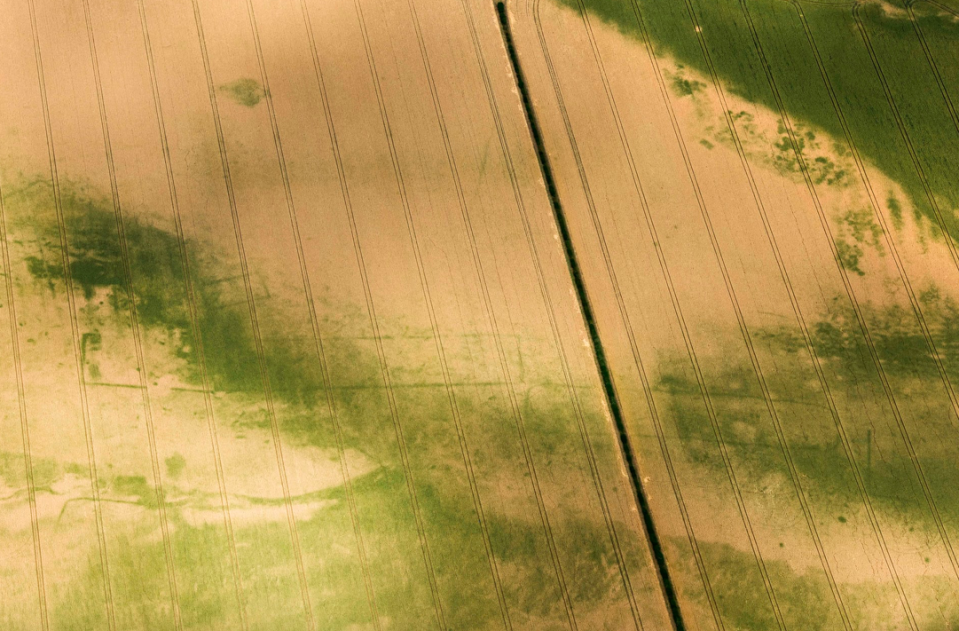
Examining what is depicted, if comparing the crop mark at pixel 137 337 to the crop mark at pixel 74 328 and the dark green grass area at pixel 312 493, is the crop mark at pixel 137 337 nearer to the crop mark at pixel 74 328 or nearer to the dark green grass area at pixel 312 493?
the dark green grass area at pixel 312 493

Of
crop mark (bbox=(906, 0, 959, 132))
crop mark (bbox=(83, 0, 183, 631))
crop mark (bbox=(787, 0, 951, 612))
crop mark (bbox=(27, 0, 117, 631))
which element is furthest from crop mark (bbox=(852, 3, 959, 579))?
crop mark (bbox=(27, 0, 117, 631))

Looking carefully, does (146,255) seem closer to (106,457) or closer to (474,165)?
(106,457)

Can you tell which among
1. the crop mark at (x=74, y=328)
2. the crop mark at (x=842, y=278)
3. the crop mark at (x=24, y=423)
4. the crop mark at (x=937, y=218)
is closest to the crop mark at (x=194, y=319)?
the crop mark at (x=74, y=328)

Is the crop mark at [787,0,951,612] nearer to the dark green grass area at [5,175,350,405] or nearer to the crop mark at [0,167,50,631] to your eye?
the dark green grass area at [5,175,350,405]

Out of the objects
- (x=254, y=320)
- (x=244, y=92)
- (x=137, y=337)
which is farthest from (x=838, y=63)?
(x=137, y=337)

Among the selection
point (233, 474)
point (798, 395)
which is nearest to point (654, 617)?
point (798, 395)

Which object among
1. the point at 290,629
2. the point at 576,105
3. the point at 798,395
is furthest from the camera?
the point at 576,105
